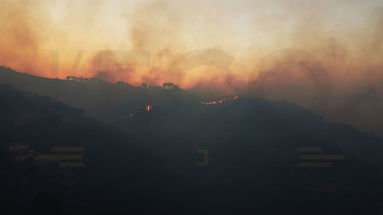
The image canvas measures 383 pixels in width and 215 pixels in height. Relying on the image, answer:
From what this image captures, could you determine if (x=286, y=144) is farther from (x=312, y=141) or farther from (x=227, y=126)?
(x=227, y=126)

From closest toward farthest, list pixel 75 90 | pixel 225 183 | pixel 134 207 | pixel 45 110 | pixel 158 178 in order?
pixel 134 207 < pixel 158 178 < pixel 225 183 < pixel 45 110 < pixel 75 90

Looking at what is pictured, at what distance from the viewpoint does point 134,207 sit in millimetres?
90188

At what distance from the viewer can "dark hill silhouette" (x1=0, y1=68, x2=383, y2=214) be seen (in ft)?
331

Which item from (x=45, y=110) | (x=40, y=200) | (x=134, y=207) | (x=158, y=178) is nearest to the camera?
(x=40, y=200)

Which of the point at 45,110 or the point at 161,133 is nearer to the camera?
the point at 45,110

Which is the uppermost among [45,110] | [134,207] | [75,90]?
[75,90]

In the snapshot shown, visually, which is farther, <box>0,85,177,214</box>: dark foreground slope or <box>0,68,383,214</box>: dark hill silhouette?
<box>0,68,383,214</box>: dark hill silhouette

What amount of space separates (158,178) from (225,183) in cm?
2899

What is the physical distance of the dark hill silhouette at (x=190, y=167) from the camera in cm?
10094

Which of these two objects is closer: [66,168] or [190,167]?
[66,168]

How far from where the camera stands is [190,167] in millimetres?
135375

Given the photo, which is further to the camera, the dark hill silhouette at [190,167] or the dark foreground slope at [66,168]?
the dark hill silhouette at [190,167]

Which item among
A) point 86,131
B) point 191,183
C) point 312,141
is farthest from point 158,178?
point 312,141

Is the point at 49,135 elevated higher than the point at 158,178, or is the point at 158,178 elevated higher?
the point at 49,135
